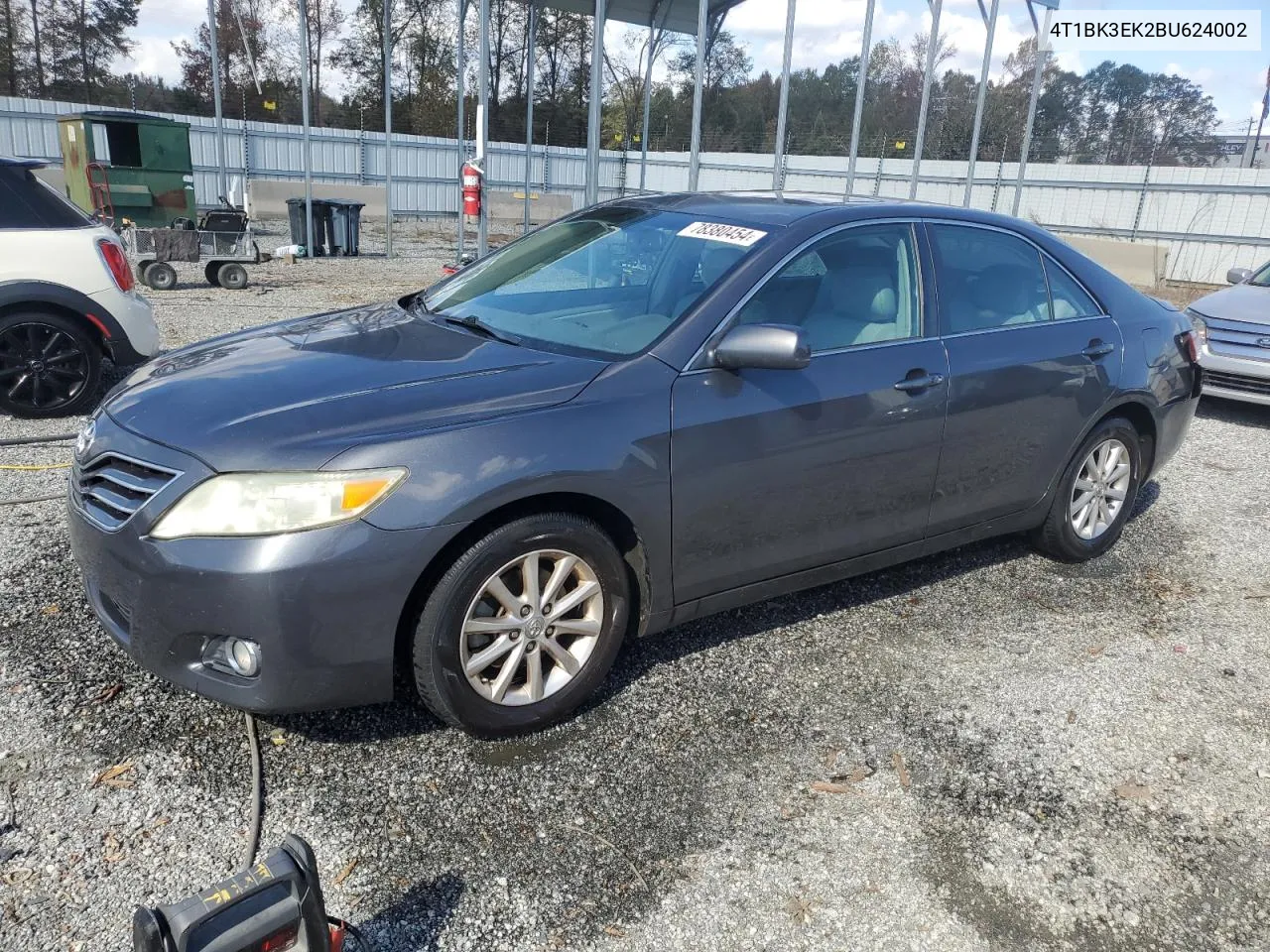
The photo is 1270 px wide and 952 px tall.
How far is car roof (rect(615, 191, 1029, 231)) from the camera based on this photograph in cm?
376

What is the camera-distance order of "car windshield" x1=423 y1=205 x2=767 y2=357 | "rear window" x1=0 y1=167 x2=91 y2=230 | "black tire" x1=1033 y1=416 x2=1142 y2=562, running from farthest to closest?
1. "rear window" x1=0 y1=167 x2=91 y2=230
2. "black tire" x1=1033 y1=416 x2=1142 y2=562
3. "car windshield" x1=423 y1=205 x2=767 y2=357

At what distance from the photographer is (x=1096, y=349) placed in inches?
174

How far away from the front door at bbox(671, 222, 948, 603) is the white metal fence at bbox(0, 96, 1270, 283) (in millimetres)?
20700

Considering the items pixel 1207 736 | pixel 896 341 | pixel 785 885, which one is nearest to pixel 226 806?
pixel 785 885

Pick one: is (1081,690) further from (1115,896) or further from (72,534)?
(72,534)

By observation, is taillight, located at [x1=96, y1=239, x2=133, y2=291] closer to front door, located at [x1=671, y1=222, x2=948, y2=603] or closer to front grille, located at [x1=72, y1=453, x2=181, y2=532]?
front grille, located at [x1=72, y1=453, x2=181, y2=532]

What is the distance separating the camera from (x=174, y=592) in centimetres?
259

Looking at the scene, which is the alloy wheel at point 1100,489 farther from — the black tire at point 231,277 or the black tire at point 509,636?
the black tire at point 231,277

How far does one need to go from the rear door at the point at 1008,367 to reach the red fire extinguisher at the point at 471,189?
10.7 m

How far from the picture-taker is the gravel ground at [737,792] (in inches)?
95.7

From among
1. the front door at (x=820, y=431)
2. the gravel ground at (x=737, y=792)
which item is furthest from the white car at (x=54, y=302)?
the front door at (x=820, y=431)

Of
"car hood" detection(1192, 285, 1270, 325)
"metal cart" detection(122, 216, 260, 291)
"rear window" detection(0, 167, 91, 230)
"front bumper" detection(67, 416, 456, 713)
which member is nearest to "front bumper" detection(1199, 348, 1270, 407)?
"car hood" detection(1192, 285, 1270, 325)

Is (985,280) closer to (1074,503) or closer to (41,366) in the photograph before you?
(1074,503)

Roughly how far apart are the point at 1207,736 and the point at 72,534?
12.6 ft
